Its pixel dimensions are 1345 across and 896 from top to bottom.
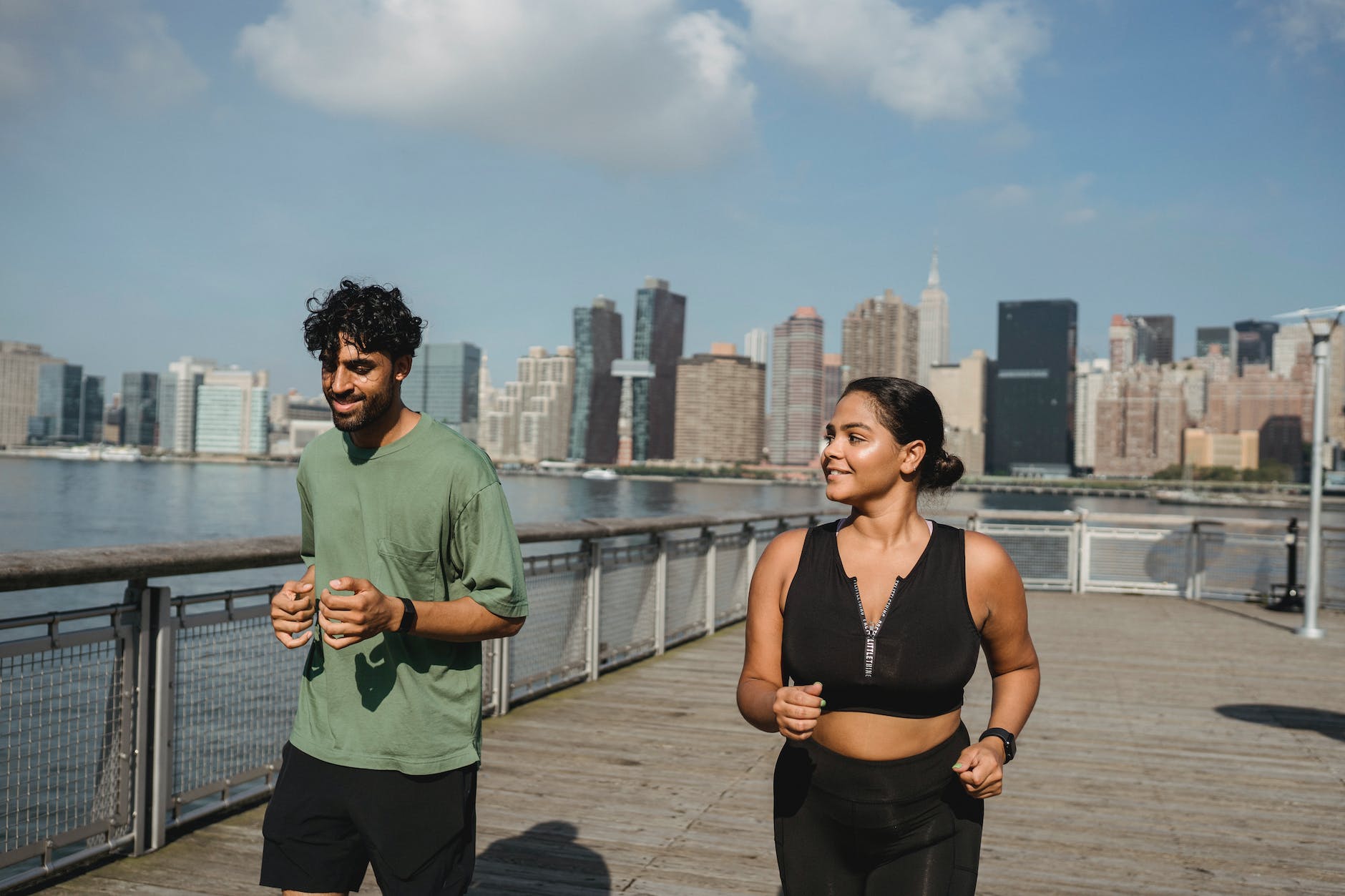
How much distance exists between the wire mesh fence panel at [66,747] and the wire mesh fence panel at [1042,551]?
41.4ft

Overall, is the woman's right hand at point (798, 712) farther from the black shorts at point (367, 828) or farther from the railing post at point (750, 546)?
the railing post at point (750, 546)

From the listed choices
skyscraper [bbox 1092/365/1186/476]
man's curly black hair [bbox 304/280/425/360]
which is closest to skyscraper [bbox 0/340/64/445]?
skyscraper [bbox 1092/365/1186/476]

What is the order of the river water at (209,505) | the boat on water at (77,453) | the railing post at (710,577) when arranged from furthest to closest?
the boat on water at (77,453) → the river water at (209,505) → the railing post at (710,577)

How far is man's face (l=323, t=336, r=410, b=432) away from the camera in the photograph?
2.10 m

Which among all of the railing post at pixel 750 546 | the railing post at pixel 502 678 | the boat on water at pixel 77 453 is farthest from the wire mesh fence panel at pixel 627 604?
the boat on water at pixel 77 453

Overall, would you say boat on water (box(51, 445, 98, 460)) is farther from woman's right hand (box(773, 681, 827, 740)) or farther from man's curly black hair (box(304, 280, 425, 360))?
woman's right hand (box(773, 681, 827, 740))

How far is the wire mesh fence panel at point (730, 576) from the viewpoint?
32.8 ft

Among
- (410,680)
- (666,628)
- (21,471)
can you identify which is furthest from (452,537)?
(21,471)

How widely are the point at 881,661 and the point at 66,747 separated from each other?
2.69m

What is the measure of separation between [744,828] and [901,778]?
8.25 ft

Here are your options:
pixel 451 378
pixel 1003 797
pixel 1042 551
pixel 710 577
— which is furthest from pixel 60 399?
pixel 1003 797

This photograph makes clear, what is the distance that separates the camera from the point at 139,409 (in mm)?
174875

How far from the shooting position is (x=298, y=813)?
2119 millimetres

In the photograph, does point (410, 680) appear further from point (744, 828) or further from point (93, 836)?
point (744, 828)
